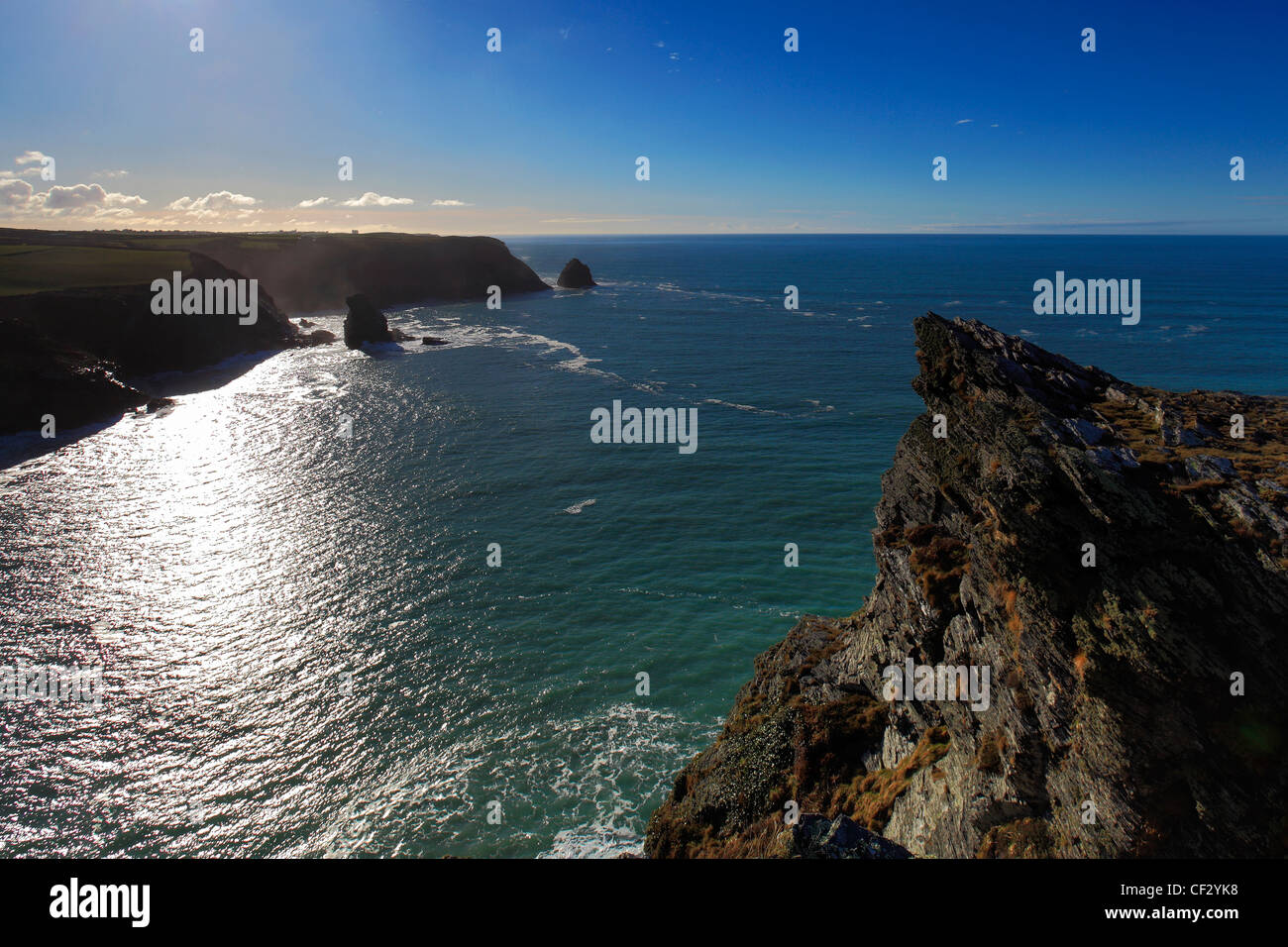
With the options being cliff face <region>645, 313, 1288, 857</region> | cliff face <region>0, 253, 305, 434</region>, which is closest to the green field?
cliff face <region>0, 253, 305, 434</region>

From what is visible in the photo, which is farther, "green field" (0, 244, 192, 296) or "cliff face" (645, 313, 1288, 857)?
"green field" (0, 244, 192, 296)

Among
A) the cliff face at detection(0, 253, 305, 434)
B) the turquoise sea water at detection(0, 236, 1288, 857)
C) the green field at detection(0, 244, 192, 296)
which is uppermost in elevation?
the green field at detection(0, 244, 192, 296)

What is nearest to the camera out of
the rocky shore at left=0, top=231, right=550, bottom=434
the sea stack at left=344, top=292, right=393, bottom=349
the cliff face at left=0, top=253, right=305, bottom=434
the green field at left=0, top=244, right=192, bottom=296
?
the cliff face at left=0, top=253, right=305, bottom=434

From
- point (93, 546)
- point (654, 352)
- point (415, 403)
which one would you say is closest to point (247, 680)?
point (93, 546)

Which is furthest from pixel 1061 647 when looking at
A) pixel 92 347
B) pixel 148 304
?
pixel 148 304

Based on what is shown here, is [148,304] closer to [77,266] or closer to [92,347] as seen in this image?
[92,347]

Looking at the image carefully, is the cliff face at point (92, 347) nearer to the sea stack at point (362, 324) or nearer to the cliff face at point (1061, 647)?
the sea stack at point (362, 324)

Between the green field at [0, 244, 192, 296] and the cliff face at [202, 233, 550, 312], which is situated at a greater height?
the cliff face at [202, 233, 550, 312]

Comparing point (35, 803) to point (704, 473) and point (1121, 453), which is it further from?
point (704, 473)

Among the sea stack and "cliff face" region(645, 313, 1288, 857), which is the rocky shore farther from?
"cliff face" region(645, 313, 1288, 857)
